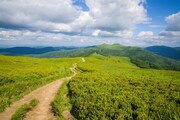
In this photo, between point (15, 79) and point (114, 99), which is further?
point (15, 79)

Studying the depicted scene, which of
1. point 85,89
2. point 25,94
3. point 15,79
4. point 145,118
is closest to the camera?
point 145,118

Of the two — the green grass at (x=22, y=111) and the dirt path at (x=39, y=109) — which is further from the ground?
the green grass at (x=22, y=111)

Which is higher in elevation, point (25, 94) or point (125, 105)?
point (125, 105)

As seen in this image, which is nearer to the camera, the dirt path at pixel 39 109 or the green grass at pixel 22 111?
the green grass at pixel 22 111

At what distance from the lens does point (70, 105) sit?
20.7m

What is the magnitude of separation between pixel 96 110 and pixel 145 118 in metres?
4.94

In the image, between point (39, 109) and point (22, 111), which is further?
point (39, 109)

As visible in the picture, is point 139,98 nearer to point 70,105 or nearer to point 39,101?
point 70,105

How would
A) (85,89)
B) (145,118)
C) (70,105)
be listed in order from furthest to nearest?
(85,89), (70,105), (145,118)

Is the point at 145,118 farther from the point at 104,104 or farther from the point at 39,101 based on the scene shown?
the point at 39,101

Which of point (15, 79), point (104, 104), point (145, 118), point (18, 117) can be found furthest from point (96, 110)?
point (15, 79)

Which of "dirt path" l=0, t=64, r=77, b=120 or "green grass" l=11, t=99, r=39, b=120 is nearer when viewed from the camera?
"green grass" l=11, t=99, r=39, b=120

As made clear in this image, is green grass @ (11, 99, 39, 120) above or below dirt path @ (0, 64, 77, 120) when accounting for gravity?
above

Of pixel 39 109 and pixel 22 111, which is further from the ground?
pixel 22 111
